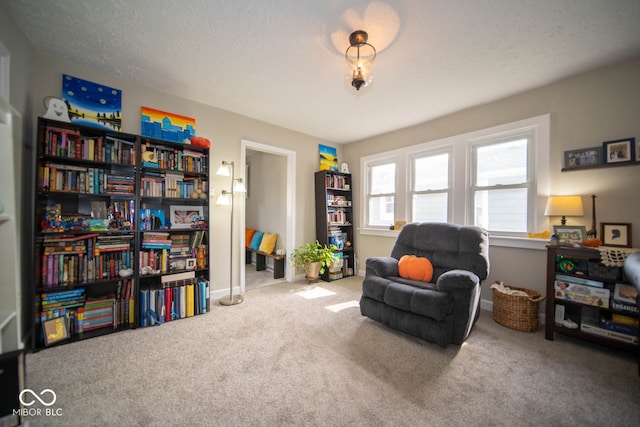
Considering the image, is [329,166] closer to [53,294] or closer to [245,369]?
[245,369]

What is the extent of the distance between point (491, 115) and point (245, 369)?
3.81 m

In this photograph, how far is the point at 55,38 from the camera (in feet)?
6.53

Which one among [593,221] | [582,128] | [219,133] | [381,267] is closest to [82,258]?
[219,133]

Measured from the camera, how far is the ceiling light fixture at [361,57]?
1811 mm

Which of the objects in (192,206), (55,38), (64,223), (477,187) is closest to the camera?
(55,38)

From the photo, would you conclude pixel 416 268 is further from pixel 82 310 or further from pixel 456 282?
pixel 82 310

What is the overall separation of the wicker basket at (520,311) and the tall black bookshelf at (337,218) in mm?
2344

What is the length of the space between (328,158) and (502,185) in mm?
2715

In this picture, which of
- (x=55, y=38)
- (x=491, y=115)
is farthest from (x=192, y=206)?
(x=491, y=115)

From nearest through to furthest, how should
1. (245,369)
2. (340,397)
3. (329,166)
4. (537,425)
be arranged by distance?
(537,425) < (340,397) < (245,369) < (329,166)

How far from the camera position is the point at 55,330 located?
204cm

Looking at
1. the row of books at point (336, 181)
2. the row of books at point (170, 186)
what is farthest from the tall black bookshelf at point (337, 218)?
the row of books at point (170, 186)

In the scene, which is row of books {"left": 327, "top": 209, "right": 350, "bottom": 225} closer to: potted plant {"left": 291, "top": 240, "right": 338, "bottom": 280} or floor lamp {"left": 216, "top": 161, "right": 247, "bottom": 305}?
potted plant {"left": 291, "top": 240, "right": 338, "bottom": 280}

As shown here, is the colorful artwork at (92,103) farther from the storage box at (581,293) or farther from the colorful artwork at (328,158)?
the storage box at (581,293)
